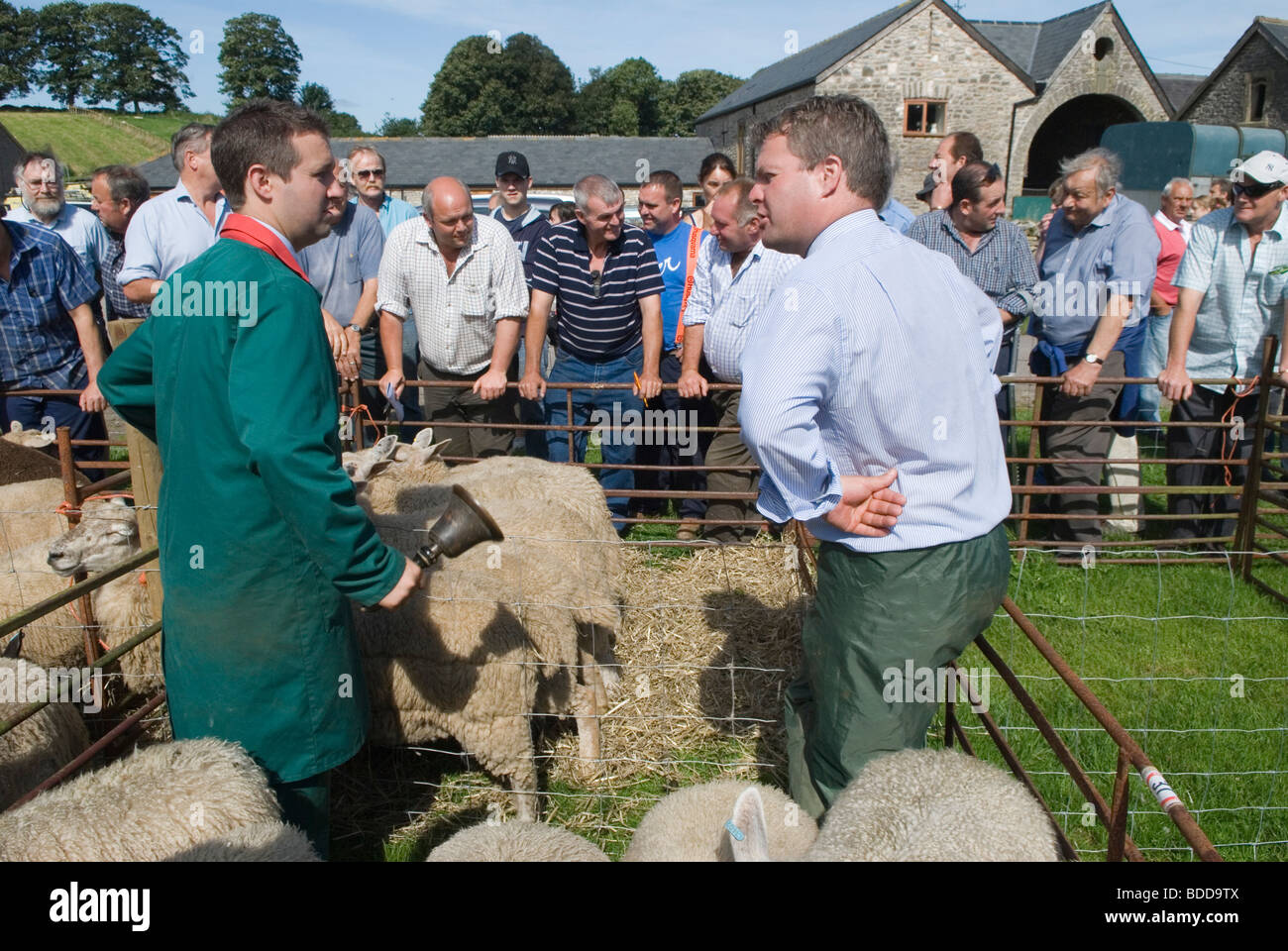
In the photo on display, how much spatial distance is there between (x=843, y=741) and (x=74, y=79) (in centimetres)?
8189

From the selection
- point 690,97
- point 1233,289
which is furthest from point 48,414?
point 690,97

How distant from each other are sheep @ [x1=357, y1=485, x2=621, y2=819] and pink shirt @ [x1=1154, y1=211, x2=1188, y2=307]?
6.57 metres

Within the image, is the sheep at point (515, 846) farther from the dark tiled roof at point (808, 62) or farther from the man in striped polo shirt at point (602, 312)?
the dark tiled roof at point (808, 62)

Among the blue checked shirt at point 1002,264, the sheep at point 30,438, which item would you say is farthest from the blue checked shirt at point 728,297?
the sheep at point 30,438

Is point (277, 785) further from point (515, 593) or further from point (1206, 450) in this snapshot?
point (1206, 450)

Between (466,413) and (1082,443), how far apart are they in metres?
4.18

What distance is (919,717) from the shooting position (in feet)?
7.76

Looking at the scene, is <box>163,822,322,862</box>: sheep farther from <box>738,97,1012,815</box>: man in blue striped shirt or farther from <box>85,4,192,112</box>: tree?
<box>85,4,192,112</box>: tree

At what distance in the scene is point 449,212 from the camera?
5.42 metres

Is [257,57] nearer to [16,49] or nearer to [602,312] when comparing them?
[16,49]

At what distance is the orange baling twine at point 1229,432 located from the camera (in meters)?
5.69

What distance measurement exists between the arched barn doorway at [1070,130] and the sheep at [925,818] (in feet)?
131

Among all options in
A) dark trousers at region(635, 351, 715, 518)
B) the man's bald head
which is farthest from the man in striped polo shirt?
the man's bald head
